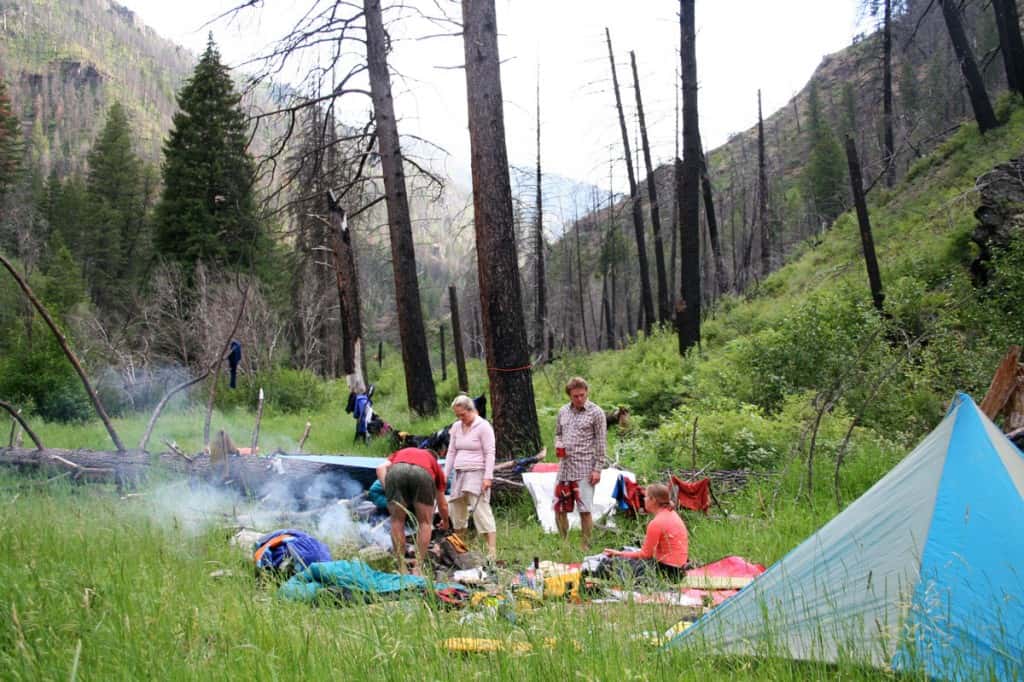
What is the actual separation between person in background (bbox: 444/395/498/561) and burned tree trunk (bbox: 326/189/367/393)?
785cm

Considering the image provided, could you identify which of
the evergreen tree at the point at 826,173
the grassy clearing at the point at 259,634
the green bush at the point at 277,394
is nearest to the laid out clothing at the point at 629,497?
the grassy clearing at the point at 259,634

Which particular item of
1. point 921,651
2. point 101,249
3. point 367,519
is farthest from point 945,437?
point 101,249

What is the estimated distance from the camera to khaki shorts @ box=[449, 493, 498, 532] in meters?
7.51

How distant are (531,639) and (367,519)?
18.6 ft

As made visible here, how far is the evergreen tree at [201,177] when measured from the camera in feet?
104

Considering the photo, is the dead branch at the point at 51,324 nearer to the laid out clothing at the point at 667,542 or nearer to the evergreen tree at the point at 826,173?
the laid out clothing at the point at 667,542

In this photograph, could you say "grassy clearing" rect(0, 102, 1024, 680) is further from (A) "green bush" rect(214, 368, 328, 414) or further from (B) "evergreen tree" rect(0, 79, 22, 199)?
(B) "evergreen tree" rect(0, 79, 22, 199)

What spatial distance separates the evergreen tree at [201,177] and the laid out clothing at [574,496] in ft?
86.1

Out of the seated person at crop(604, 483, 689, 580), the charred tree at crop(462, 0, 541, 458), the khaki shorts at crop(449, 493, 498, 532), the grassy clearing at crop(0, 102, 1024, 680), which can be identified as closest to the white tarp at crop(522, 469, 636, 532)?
the grassy clearing at crop(0, 102, 1024, 680)

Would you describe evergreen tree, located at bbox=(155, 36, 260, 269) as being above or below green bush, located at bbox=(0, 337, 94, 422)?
above

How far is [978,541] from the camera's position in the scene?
3.51m

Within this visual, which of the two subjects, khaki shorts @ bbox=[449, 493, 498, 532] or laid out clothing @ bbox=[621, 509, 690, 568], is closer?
laid out clothing @ bbox=[621, 509, 690, 568]

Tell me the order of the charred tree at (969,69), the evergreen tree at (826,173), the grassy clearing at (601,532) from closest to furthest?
1. the grassy clearing at (601,532)
2. the charred tree at (969,69)
3. the evergreen tree at (826,173)

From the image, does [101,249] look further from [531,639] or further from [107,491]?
[531,639]
